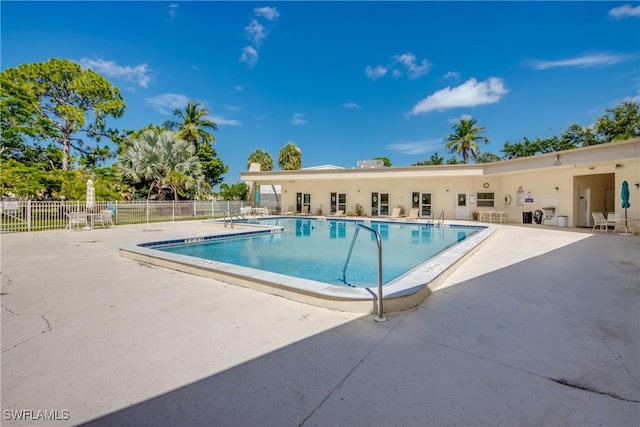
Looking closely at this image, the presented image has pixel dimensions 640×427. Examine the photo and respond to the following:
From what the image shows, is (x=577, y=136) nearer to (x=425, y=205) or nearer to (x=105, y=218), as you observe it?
(x=425, y=205)

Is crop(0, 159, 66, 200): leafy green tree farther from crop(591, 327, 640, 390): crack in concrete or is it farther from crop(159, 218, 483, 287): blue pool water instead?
crop(591, 327, 640, 390): crack in concrete

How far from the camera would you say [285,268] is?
7.30m

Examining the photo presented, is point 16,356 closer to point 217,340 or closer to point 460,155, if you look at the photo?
Result: point 217,340

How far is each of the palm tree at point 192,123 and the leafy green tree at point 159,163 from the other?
21.3 feet

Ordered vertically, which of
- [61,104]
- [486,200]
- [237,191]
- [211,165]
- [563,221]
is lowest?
[563,221]

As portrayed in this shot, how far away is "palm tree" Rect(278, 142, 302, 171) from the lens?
3962cm

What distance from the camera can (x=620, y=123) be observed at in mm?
26688

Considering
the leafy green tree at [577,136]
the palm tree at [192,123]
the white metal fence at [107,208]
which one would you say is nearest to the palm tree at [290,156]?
the palm tree at [192,123]

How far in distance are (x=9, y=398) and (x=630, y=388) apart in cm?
458

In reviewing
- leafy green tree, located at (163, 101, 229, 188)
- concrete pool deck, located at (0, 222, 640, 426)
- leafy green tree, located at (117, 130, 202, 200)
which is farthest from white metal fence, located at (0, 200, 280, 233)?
concrete pool deck, located at (0, 222, 640, 426)

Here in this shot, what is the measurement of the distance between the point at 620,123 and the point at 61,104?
4777cm

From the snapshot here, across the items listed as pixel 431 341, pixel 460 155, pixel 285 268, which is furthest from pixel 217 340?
pixel 460 155

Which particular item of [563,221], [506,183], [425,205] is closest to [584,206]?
[563,221]
